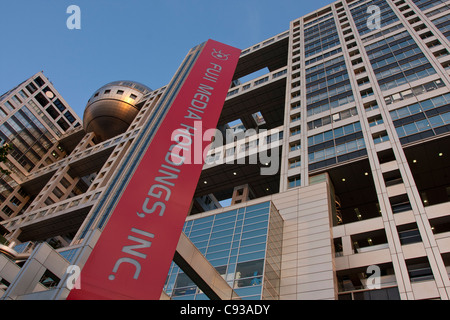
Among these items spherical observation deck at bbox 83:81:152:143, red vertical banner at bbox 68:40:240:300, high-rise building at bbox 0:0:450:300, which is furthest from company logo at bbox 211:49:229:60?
spherical observation deck at bbox 83:81:152:143

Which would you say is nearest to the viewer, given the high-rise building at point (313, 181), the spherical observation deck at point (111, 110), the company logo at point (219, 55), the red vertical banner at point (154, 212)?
the red vertical banner at point (154, 212)

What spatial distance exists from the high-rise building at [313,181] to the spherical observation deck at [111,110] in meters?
7.64

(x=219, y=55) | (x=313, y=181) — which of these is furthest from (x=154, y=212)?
(x=313, y=181)

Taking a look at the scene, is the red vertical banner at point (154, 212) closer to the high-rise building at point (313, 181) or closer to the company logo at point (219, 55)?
the high-rise building at point (313, 181)

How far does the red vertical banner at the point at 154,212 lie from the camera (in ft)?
27.1

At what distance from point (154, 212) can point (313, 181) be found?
29.7 metres

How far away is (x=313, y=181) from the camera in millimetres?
37688

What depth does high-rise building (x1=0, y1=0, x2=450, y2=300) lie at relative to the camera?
84.2ft

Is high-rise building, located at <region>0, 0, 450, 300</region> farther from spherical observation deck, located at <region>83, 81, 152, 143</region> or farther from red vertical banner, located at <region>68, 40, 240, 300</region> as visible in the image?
spherical observation deck, located at <region>83, 81, 152, 143</region>

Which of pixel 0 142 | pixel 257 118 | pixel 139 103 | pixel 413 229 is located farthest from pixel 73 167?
pixel 413 229

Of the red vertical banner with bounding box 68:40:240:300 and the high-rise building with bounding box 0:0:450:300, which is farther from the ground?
the high-rise building with bounding box 0:0:450:300

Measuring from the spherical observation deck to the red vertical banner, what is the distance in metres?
72.8

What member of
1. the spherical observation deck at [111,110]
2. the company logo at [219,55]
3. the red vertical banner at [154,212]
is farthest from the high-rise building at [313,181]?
the spherical observation deck at [111,110]

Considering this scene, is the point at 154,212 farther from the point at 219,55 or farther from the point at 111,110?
the point at 111,110
